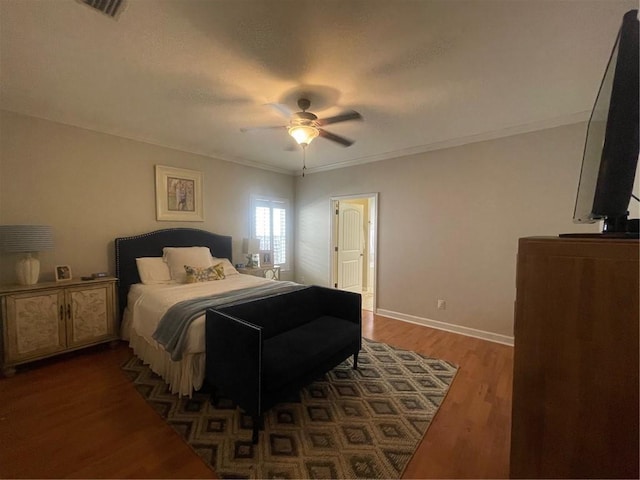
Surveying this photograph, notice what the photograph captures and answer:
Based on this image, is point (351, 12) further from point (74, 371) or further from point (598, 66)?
point (74, 371)

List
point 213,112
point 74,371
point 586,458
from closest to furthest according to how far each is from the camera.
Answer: point 586,458, point 74,371, point 213,112

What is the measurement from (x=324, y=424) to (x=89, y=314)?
2.73 meters

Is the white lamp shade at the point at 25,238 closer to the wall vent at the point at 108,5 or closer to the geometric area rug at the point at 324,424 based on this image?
the geometric area rug at the point at 324,424

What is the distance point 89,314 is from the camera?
2.80 meters

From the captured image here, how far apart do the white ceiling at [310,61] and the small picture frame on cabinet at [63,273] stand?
1.61m

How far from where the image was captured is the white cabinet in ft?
7.80

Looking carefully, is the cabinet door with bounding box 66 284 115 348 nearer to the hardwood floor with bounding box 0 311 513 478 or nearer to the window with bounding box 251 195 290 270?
the hardwood floor with bounding box 0 311 513 478

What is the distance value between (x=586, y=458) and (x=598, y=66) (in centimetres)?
258

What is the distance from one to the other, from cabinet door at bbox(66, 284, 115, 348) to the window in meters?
2.35

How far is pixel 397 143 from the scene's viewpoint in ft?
12.1

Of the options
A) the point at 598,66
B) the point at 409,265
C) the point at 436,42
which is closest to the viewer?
the point at 436,42

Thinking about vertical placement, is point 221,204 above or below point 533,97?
below

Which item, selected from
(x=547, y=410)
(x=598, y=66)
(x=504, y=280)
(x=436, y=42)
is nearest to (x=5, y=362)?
(x=547, y=410)

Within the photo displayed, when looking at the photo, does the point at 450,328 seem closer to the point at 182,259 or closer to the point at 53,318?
the point at 182,259
